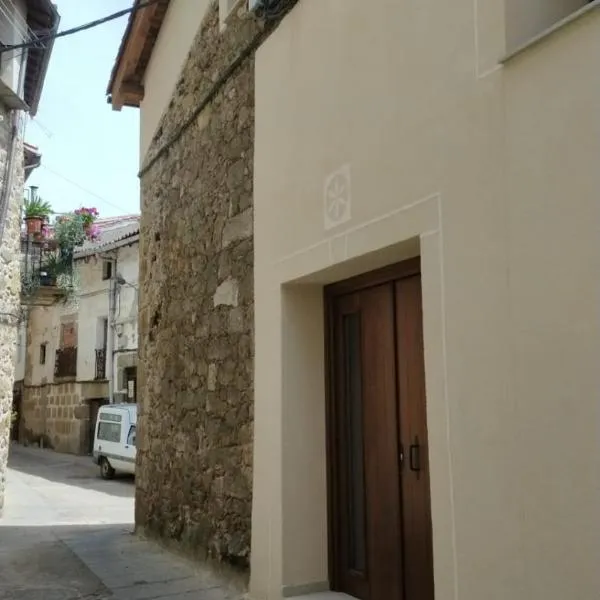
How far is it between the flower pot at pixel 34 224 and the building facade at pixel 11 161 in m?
4.40

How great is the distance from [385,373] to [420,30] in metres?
1.82

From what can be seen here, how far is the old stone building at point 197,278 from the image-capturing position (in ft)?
17.2

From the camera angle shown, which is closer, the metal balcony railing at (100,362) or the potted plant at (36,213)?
the potted plant at (36,213)

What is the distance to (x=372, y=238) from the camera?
12.4 ft

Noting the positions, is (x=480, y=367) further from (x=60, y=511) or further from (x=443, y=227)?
(x=60, y=511)

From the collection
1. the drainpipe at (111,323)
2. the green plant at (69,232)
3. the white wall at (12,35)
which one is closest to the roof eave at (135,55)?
the white wall at (12,35)

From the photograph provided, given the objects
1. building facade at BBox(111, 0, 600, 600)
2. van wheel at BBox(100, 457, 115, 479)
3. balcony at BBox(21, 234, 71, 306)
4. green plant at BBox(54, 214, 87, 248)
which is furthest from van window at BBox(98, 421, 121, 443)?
building facade at BBox(111, 0, 600, 600)

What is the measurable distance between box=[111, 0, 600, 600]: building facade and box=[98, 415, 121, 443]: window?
9949 mm

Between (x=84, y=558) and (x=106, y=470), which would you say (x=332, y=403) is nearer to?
(x=84, y=558)

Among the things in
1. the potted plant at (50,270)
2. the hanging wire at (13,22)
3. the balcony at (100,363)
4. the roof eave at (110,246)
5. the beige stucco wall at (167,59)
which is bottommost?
the balcony at (100,363)

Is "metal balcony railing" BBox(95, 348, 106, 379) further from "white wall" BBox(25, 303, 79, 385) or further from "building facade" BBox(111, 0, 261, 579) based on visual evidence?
"building facade" BBox(111, 0, 261, 579)

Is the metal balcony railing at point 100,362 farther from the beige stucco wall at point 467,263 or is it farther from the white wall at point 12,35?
the beige stucco wall at point 467,263

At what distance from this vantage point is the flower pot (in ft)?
47.6

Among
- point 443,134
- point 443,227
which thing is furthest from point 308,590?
point 443,134
